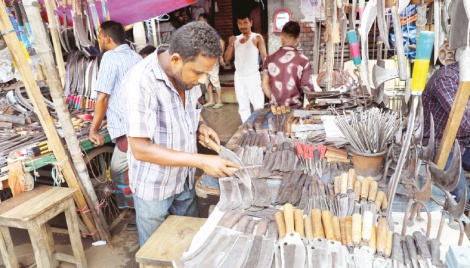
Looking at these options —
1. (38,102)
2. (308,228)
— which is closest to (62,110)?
(38,102)

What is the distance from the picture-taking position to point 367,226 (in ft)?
4.77

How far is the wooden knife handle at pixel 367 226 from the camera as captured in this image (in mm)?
1419

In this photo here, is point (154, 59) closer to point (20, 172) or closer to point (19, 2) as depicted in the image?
point (20, 172)

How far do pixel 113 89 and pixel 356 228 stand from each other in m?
2.63

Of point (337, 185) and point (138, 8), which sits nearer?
point (337, 185)

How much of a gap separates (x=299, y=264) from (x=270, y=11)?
22.5 feet

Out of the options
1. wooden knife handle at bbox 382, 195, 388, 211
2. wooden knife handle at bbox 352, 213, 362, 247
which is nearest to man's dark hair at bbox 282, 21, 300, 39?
wooden knife handle at bbox 382, 195, 388, 211

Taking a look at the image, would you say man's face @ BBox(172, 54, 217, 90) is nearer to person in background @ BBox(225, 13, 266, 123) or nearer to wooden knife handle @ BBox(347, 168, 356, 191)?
wooden knife handle @ BBox(347, 168, 356, 191)

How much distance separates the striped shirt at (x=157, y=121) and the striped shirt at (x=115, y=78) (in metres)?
1.25

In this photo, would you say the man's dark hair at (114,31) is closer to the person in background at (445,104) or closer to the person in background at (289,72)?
the person in background at (289,72)

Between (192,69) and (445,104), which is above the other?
(192,69)

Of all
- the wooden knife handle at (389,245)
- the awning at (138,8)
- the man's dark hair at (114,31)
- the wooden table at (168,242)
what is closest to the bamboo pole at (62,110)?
the man's dark hair at (114,31)

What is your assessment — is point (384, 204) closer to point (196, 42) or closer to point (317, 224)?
point (317, 224)

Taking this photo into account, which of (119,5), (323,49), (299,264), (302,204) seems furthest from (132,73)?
(323,49)
